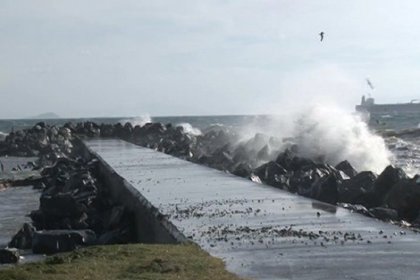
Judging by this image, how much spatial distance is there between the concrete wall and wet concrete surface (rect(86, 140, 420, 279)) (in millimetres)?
121

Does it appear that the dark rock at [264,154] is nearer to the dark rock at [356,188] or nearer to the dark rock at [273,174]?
the dark rock at [273,174]

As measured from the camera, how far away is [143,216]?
442 inches

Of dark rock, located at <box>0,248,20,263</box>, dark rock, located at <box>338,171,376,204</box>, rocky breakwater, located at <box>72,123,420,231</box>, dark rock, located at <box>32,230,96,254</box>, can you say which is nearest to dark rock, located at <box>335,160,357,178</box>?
rocky breakwater, located at <box>72,123,420,231</box>

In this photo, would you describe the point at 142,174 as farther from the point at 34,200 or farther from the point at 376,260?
the point at 376,260

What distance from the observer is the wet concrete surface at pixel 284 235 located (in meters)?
6.52

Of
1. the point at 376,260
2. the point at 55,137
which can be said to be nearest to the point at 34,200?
the point at 376,260

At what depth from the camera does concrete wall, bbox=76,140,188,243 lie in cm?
897

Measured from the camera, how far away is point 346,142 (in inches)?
861

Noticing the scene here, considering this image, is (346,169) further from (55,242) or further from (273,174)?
(55,242)

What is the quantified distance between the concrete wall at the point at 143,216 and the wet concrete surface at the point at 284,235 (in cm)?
12

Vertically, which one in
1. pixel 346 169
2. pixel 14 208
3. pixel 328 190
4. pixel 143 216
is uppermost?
pixel 346 169

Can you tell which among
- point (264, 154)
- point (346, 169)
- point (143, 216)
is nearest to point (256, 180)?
point (346, 169)

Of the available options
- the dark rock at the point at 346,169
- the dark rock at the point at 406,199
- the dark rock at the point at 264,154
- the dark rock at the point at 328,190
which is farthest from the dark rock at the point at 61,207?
the dark rock at the point at 264,154

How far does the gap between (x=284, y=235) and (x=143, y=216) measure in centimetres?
355
